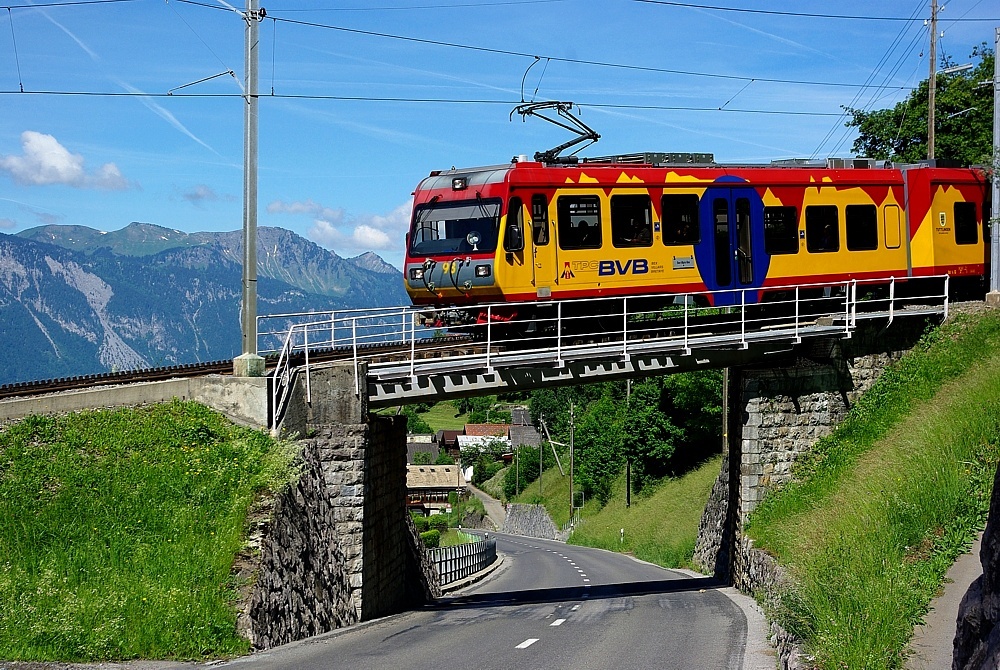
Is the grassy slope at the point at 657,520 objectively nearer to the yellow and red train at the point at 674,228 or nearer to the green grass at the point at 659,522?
the green grass at the point at 659,522

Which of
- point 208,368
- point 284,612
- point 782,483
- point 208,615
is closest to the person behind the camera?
point 208,615

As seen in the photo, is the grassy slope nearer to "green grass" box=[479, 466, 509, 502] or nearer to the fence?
the fence

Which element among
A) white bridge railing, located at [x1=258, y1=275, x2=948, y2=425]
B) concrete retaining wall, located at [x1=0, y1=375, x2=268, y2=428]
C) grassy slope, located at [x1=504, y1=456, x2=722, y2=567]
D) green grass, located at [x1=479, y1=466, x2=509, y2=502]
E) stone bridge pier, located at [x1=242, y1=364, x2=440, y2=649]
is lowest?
green grass, located at [x1=479, y1=466, x2=509, y2=502]

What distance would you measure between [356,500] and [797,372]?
10861 mm

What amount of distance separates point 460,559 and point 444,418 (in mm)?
142019

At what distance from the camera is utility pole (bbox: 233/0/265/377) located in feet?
55.0

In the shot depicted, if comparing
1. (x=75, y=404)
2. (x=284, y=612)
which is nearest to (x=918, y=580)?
(x=284, y=612)

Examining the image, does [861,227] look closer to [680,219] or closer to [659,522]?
[680,219]

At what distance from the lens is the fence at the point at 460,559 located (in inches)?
1329

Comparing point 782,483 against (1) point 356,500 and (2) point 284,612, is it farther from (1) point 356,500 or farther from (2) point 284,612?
(2) point 284,612

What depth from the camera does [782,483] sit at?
75.9 ft

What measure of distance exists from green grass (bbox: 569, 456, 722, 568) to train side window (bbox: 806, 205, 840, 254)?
50.4 ft

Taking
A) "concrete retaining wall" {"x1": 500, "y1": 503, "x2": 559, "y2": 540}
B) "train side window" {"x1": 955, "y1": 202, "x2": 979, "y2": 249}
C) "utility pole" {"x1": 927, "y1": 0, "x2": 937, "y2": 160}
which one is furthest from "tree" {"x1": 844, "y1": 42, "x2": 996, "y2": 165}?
"concrete retaining wall" {"x1": 500, "y1": 503, "x2": 559, "y2": 540}

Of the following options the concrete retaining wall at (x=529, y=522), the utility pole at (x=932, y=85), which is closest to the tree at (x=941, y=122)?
the utility pole at (x=932, y=85)
